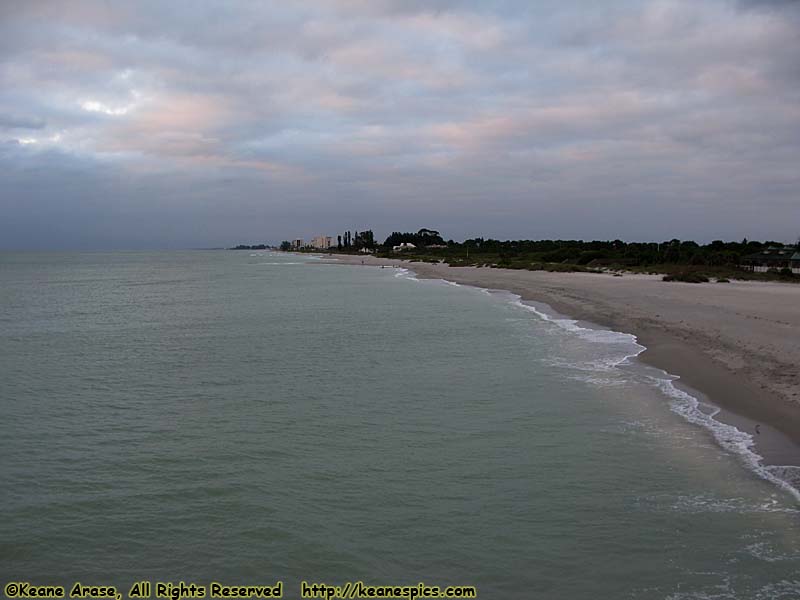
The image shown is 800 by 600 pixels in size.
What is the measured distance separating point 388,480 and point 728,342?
13641mm

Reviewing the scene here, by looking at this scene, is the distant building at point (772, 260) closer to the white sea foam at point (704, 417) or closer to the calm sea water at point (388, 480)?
the white sea foam at point (704, 417)

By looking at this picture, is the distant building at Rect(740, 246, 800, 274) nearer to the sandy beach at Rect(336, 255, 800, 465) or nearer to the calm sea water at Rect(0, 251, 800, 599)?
the sandy beach at Rect(336, 255, 800, 465)

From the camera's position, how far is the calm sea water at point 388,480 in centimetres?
634

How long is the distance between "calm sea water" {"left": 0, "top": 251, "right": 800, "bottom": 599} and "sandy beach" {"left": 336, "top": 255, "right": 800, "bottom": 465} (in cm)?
83

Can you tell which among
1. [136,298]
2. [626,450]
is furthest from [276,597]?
[136,298]

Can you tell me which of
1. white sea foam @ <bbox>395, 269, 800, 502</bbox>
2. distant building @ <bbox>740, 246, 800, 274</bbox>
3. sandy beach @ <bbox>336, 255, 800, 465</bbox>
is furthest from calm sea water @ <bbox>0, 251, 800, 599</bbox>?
distant building @ <bbox>740, 246, 800, 274</bbox>

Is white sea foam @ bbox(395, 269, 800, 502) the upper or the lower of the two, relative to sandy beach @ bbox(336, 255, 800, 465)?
lower

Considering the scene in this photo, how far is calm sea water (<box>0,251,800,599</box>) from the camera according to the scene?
6.34 metres

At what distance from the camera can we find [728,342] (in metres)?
18.1

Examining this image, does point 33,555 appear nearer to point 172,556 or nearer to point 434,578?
point 172,556

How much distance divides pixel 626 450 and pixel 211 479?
638 cm

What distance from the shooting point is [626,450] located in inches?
386

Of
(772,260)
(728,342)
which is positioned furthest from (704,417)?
(772,260)

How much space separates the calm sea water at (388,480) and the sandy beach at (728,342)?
0.83 meters
